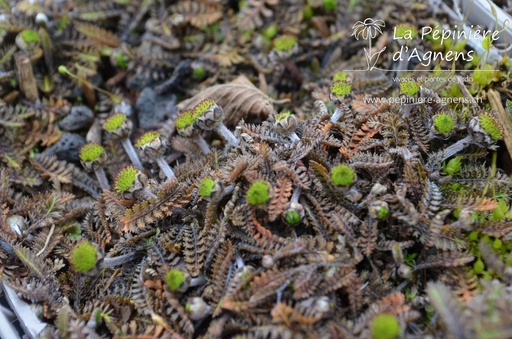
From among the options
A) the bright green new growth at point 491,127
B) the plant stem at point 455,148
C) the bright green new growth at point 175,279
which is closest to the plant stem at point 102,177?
the bright green new growth at point 175,279

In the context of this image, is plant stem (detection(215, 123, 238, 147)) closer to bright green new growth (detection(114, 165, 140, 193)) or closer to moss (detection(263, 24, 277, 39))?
bright green new growth (detection(114, 165, 140, 193))

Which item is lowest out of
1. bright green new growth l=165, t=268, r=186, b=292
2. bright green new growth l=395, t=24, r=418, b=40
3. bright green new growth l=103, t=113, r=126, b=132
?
bright green new growth l=165, t=268, r=186, b=292

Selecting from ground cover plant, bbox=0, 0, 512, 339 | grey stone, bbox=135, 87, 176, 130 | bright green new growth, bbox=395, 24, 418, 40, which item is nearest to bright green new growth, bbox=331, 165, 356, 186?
ground cover plant, bbox=0, 0, 512, 339

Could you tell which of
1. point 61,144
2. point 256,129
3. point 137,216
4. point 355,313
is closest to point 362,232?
point 355,313

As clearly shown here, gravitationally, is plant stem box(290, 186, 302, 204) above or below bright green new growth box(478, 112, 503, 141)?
below

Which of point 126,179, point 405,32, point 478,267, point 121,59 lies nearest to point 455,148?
point 478,267

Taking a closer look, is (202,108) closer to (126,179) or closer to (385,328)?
(126,179)

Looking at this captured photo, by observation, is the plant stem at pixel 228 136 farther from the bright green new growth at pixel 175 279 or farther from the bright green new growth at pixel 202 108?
the bright green new growth at pixel 175 279
